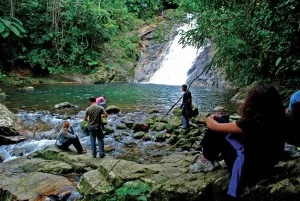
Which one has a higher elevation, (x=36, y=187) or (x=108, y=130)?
(x=36, y=187)

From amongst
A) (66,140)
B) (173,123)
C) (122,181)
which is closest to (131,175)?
(122,181)

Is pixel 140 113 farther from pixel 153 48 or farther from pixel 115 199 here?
pixel 153 48

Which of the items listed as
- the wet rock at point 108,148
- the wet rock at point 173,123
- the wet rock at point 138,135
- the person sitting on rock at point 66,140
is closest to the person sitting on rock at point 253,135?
the person sitting on rock at point 66,140

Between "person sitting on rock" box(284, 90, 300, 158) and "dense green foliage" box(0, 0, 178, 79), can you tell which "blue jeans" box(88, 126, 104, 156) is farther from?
"dense green foliage" box(0, 0, 178, 79)

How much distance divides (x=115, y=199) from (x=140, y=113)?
10.3 m

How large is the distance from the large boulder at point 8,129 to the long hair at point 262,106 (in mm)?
8789

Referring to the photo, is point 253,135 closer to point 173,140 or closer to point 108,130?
point 173,140

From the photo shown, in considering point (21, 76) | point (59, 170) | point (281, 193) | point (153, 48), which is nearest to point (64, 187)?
point (59, 170)

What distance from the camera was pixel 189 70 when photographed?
31.8 m

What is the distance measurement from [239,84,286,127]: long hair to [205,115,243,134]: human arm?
135 mm

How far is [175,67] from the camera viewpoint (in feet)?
109

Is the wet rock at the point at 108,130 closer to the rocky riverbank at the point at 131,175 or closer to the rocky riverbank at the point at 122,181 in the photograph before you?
the rocky riverbank at the point at 131,175

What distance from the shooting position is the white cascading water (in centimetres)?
3190

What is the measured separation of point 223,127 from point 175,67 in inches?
1185
